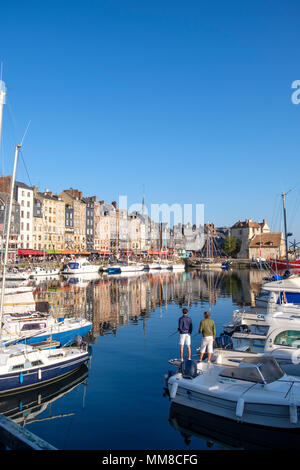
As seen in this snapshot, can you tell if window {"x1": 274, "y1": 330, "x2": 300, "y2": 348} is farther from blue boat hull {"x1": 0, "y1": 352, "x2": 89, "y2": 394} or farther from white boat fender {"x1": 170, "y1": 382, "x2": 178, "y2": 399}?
blue boat hull {"x1": 0, "y1": 352, "x2": 89, "y2": 394}

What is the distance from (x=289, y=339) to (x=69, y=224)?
357 ft

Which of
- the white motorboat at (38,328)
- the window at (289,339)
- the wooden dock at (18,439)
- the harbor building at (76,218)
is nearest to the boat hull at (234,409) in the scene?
the window at (289,339)

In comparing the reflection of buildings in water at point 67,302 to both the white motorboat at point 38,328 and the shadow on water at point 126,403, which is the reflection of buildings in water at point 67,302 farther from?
the white motorboat at point 38,328

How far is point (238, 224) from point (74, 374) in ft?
465

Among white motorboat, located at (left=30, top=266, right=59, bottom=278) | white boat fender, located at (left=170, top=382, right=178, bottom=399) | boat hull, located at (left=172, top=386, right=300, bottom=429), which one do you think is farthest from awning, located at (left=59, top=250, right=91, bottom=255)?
boat hull, located at (left=172, top=386, right=300, bottom=429)

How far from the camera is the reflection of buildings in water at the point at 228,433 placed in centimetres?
1132

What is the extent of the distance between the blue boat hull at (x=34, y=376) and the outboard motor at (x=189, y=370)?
6029mm

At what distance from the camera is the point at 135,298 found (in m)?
47.3

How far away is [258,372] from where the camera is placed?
12.8m

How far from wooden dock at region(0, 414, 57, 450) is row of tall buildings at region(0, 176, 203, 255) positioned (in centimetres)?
7410

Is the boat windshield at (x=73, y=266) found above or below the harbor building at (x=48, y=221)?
below

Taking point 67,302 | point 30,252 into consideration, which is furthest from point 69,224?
point 67,302

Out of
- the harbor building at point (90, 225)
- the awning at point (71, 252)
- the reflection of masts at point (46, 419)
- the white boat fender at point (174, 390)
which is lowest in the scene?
the reflection of masts at point (46, 419)

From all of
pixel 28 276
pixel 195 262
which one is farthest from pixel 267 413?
pixel 195 262
